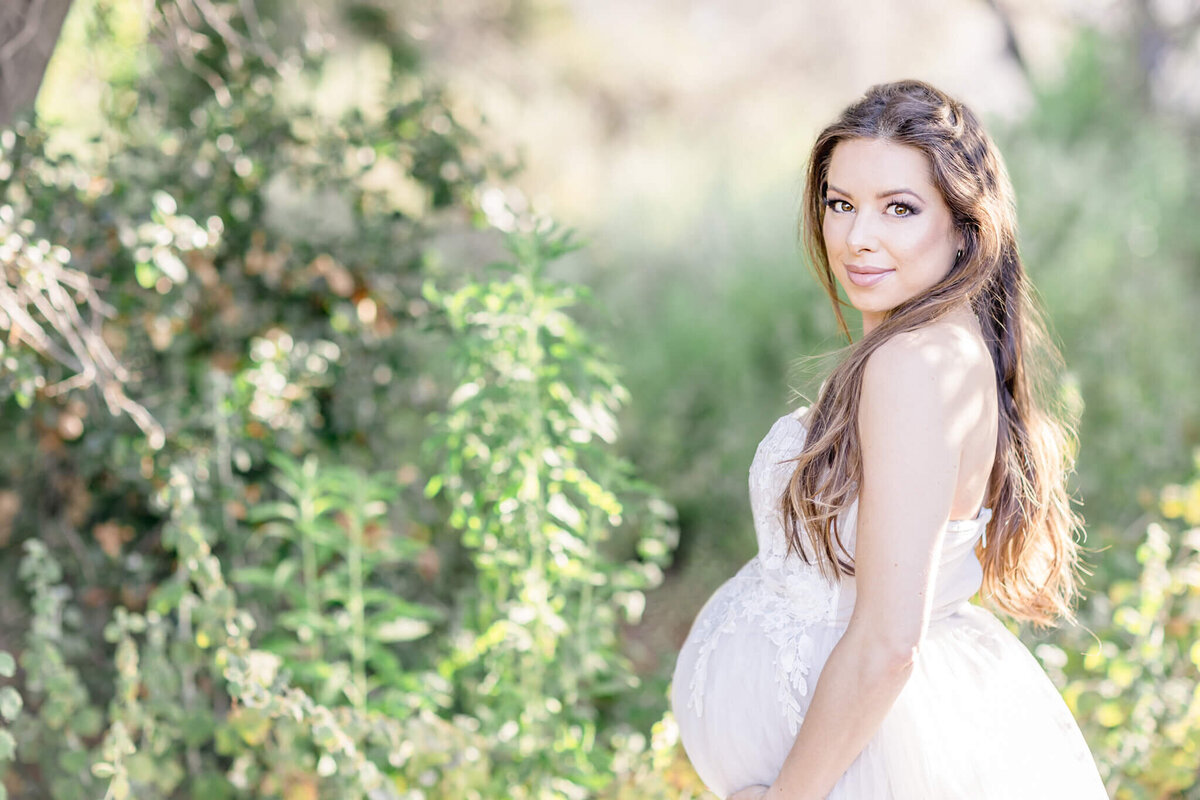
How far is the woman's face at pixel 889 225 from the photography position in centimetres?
128

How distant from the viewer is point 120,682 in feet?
6.37

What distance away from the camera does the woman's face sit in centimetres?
128

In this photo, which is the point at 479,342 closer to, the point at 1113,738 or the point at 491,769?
the point at 491,769

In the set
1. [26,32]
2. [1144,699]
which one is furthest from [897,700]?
[26,32]

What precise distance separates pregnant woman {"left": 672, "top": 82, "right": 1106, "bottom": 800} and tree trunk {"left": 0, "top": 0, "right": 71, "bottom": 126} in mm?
1821

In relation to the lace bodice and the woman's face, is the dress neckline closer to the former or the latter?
the lace bodice

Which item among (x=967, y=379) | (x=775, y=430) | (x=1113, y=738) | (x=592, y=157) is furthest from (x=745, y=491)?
(x=592, y=157)

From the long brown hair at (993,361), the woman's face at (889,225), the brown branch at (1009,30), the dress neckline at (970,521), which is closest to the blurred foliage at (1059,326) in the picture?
the long brown hair at (993,361)

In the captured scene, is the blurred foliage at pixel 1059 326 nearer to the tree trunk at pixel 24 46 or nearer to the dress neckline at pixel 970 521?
the dress neckline at pixel 970 521

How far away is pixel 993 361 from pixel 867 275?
25 cm

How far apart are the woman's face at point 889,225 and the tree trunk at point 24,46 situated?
188 centimetres

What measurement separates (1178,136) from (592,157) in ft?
13.4

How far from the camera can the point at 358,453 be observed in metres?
2.89

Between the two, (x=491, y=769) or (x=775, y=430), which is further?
(x=491, y=769)
